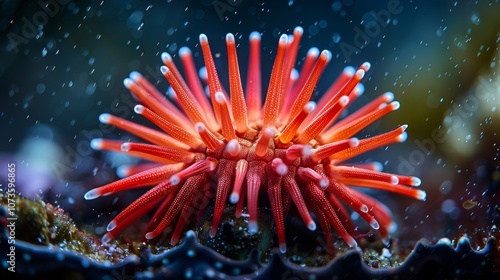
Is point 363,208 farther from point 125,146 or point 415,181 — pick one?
point 125,146

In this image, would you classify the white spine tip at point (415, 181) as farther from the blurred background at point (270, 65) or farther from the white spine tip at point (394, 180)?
the blurred background at point (270, 65)

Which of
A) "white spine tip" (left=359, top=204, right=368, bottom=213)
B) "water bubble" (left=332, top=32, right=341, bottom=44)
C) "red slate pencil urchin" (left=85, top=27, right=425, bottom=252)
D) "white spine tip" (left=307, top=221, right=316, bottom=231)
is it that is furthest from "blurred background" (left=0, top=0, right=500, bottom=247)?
"white spine tip" (left=307, top=221, right=316, bottom=231)

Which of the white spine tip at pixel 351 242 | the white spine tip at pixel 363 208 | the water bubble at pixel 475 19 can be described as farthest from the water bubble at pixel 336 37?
the white spine tip at pixel 351 242

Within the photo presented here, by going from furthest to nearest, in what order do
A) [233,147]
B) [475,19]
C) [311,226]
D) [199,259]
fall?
[475,19] < [233,147] < [311,226] < [199,259]

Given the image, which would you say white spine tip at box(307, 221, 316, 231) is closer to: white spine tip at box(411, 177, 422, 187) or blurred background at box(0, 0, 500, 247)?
white spine tip at box(411, 177, 422, 187)

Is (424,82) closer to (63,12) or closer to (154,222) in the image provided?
(154,222)

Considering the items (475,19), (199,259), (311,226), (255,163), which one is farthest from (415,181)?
(475,19)

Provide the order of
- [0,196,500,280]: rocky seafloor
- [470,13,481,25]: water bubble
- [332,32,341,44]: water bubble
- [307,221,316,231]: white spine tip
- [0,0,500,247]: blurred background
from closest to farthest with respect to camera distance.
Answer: [0,196,500,280]: rocky seafloor < [307,221,316,231]: white spine tip < [0,0,500,247]: blurred background < [470,13,481,25]: water bubble < [332,32,341,44]: water bubble
